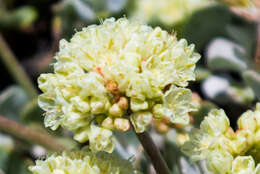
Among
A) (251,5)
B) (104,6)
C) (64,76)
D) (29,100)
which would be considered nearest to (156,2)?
(104,6)

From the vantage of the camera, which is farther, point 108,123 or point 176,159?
point 176,159

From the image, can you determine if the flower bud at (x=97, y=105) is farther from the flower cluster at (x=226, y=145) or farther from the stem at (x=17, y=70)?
the stem at (x=17, y=70)

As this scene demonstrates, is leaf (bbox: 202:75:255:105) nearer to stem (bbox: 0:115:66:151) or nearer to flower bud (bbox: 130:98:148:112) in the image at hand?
stem (bbox: 0:115:66:151)

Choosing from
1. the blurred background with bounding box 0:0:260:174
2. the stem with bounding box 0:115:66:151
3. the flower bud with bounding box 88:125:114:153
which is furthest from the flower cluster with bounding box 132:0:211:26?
the flower bud with bounding box 88:125:114:153

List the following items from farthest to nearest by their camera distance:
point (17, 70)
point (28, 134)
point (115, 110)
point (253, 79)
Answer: point (17, 70)
point (28, 134)
point (253, 79)
point (115, 110)

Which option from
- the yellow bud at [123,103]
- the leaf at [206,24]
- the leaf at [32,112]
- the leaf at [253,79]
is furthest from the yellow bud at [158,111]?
the leaf at [206,24]

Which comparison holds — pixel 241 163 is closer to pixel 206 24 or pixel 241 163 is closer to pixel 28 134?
pixel 28 134

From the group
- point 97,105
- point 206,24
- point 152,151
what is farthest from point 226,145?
point 206,24
